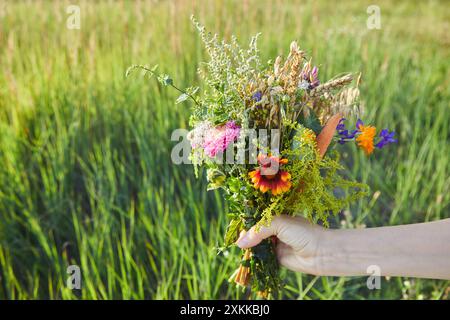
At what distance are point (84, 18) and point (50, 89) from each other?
1010 mm

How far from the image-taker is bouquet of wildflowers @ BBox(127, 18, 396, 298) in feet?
4.55

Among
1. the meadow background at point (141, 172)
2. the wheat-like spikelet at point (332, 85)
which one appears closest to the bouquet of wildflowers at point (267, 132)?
the wheat-like spikelet at point (332, 85)

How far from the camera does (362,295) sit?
235 cm

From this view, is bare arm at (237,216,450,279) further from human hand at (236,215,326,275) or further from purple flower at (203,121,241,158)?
purple flower at (203,121,241,158)

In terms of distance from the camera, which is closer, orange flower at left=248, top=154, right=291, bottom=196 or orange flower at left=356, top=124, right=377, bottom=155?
orange flower at left=248, top=154, right=291, bottom=196

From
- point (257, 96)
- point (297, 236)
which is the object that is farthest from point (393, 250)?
point (257, 96)

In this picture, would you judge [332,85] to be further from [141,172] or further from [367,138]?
[141,172]

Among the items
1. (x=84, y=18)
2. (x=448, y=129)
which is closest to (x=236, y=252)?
(x=448, y=129)

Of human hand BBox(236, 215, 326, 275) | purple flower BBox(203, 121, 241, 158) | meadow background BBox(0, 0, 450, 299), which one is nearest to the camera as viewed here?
purple flower BBox(203, 121, 241, 158)

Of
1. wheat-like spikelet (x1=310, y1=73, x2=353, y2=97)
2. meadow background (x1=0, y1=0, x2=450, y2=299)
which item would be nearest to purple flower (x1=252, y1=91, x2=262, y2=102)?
wheat-like spikelet (x1=310, y1=73, x2=353, y2=97)

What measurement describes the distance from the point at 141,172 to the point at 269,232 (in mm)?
1294

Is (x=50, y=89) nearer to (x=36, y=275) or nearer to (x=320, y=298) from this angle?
(x=36, y=275)

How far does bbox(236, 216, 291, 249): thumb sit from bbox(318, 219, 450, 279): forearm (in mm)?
109

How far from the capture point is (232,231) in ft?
5.22
